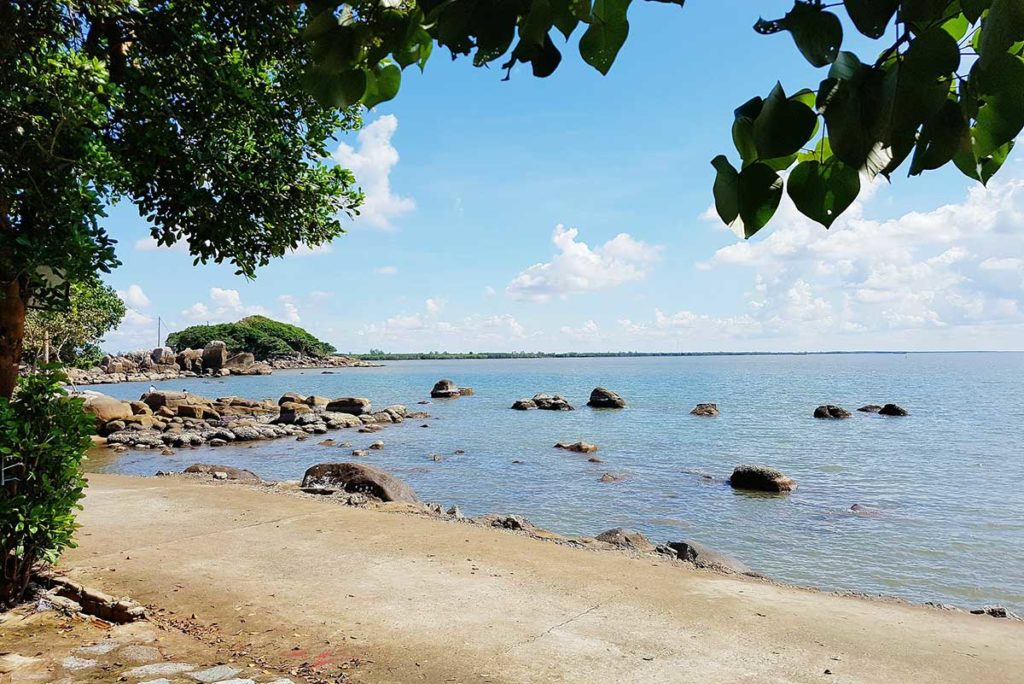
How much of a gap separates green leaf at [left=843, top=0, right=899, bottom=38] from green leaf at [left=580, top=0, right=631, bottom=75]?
14.9 inches

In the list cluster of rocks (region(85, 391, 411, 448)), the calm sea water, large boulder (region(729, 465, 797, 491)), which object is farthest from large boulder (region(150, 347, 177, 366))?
large boulder (region(729, 465, 797, 491))

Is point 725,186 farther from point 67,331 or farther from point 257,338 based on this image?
point 257,338

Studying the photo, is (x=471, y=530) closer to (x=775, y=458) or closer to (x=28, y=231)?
(x=28, y=231)

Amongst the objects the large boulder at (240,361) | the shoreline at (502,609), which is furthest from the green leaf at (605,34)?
the large boulder at (240,361)

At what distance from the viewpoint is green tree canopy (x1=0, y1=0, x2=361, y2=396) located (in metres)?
5.06

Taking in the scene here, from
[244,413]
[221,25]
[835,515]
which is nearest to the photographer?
[221,25]

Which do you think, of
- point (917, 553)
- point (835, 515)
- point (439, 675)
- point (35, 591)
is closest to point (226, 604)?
point (35, 591)

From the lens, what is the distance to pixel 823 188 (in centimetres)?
91

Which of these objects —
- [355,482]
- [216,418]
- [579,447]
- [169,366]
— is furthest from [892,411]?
[169,366]

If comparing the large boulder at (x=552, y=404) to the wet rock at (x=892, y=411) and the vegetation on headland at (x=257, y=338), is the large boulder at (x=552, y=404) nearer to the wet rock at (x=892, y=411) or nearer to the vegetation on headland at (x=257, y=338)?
the wet rock at (x=892, y=411)

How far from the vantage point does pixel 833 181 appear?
90cm

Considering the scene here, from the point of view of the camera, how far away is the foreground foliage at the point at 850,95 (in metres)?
0.77

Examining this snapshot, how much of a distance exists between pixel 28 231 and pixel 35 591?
3100mm

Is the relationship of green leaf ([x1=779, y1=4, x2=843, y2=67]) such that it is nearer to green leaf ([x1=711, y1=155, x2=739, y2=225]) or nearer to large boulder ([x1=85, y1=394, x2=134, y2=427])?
green leaf ([x1=711, y1=155, x2=739, y2=225])
